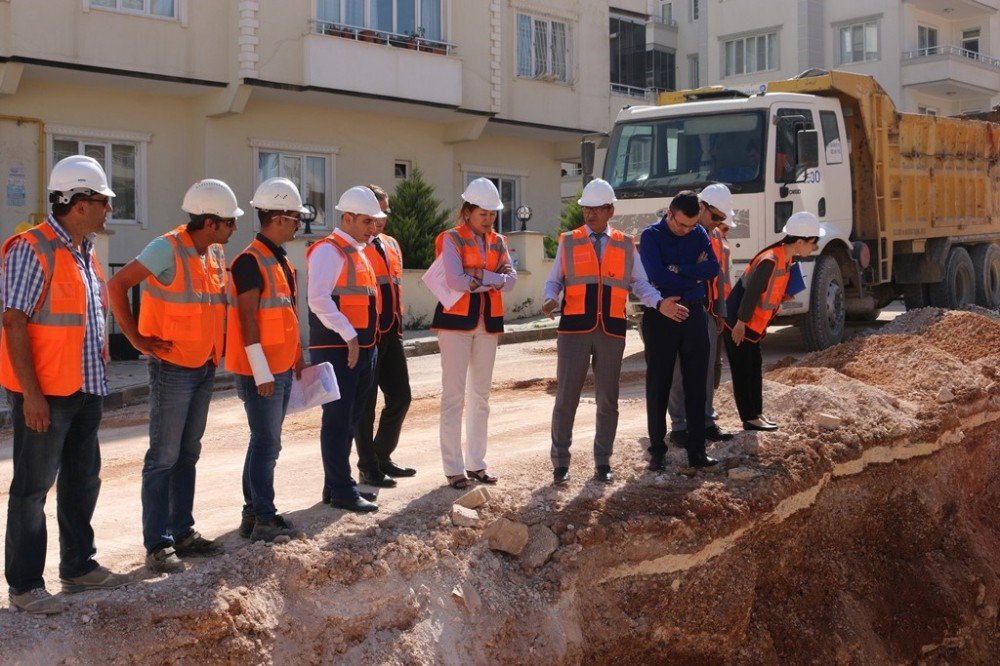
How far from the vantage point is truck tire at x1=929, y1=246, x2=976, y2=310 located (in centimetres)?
1631

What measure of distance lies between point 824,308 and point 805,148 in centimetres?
189

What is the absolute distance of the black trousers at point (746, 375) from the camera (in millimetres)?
8320

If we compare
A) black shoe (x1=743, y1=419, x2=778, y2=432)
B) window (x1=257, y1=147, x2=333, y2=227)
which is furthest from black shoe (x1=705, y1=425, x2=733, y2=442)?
window (x1=257, y1=147, x2=333, y2=227)

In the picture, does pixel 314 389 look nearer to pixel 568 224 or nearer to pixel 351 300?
pixel 351 300

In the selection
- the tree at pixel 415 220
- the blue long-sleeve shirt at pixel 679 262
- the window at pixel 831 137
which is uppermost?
the window at pixel 831 137

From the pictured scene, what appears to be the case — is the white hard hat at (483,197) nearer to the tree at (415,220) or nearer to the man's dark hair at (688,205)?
the man's dark hair at (688,205)

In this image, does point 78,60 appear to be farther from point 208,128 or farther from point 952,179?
point 952,179

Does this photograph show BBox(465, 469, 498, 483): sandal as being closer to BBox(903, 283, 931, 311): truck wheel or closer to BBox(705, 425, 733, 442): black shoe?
BBox(705, 425, 733, 442): black shoe

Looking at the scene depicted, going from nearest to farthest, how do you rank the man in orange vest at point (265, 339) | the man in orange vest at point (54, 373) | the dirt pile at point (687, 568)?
the man in orange vest at point (54, 373) → the dirt pile at point (687, 568) → the man in orange vest at point (265, 339)

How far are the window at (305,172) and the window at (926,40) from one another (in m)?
24.2

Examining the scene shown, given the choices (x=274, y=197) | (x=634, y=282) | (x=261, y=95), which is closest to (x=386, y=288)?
(x=274, y=197)

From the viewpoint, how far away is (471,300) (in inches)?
265

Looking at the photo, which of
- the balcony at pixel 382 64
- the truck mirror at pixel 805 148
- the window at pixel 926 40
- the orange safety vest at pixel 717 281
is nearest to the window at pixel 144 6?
the balcony at pixel 382 64

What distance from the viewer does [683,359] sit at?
24.2ft
